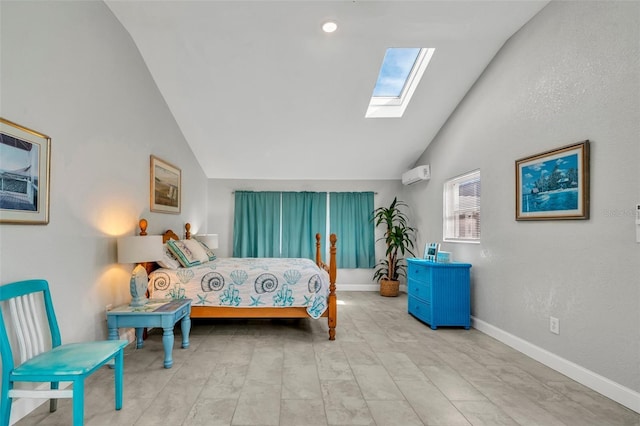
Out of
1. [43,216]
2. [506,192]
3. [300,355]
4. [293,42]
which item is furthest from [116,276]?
[506,192]

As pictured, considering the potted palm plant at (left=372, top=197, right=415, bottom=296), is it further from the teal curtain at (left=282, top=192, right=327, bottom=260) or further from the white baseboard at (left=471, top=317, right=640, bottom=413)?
the white baseboard at (left=471, top=317, right=640, bottom=413)

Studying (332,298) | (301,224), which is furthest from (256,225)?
(332,298)

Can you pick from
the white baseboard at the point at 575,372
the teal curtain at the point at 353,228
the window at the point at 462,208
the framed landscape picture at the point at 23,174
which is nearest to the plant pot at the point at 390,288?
the teal curtain at the point at 353,228

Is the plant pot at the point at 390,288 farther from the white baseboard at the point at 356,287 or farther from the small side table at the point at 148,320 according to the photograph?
the small side table at the point at 148,320

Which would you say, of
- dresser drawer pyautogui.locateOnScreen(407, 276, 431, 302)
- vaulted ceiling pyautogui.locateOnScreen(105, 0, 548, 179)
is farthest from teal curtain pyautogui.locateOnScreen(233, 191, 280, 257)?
dresser drawer pyautogui.locateOnScreen(407, 276, 431, 302)

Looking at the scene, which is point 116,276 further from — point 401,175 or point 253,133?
point 401,175

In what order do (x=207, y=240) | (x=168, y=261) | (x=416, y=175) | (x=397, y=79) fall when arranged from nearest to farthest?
(x=168, y=261), (x=397, y=79), (x=207, y=240), (x=416, y=175)

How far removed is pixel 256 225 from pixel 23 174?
13.0 ft

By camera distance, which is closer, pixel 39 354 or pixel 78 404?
pixel 78 404

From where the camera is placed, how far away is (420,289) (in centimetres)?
395

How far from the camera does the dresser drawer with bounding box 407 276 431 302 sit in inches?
148

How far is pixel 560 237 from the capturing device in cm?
259

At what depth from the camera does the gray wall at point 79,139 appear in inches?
76.6

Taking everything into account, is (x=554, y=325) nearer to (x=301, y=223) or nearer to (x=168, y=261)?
(x=168, y=261)
